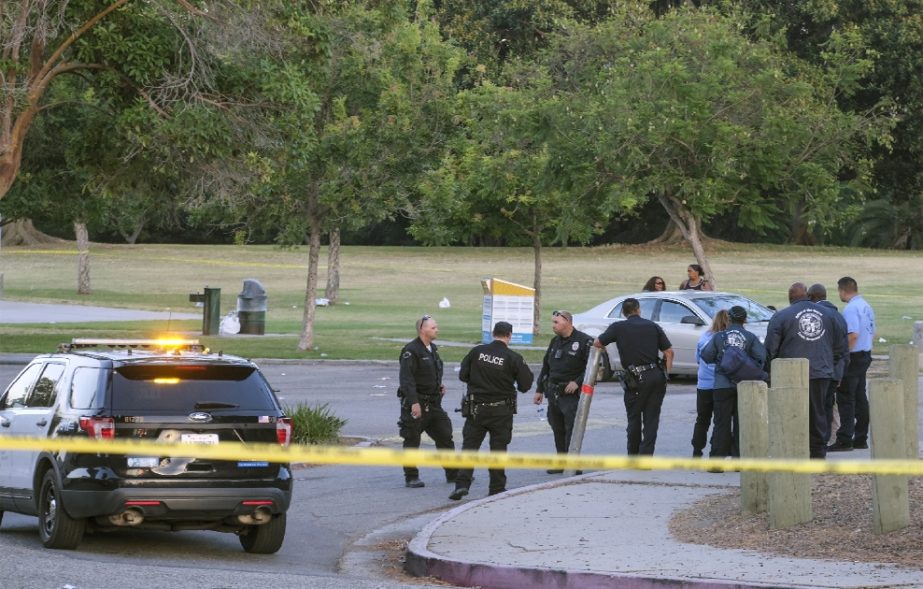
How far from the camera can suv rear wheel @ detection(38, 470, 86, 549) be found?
1050cm

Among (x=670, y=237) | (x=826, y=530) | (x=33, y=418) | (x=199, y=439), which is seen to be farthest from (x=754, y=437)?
(x=670, y=237)

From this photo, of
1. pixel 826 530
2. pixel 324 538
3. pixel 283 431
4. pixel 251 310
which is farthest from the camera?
pixel 251 310

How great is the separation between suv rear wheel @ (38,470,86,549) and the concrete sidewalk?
2325 millimetres

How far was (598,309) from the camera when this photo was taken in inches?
1006

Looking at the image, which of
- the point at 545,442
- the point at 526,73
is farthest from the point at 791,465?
the point at 526,73

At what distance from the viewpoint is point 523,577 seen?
31.5 ft

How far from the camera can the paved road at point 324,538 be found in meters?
9.34

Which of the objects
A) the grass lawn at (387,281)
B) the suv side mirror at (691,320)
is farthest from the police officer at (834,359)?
the grass lawn at (387,281)

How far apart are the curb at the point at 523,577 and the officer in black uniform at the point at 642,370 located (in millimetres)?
4077

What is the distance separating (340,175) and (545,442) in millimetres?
13016

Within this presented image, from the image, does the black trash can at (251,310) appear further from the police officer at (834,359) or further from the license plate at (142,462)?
the license plate at (142,462)

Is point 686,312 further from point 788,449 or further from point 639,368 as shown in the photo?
point 788,449

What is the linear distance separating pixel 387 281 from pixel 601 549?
51981 millimetres

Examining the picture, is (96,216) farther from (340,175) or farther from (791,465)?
(791,465)
